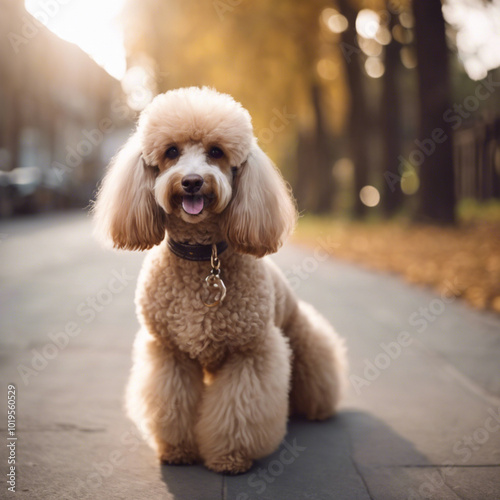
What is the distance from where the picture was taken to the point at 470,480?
7.64ft

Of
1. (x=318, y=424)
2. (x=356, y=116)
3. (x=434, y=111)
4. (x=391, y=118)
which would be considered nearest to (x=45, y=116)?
(x=356, y=116)

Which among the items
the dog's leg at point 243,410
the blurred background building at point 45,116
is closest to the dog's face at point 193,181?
the dog's leg at point 243,410

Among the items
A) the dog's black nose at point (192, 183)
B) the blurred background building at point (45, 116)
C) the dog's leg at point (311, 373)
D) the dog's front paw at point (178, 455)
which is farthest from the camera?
the blurred background building at point (45, 116)

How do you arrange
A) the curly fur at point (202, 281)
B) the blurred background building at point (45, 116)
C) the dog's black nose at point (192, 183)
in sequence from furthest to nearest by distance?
the blurred background building at point (45, 116)
the curly fur at point (202, 281)
the dog's black nose at point (192, 183)

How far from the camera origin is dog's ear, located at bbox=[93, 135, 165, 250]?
2424 mm

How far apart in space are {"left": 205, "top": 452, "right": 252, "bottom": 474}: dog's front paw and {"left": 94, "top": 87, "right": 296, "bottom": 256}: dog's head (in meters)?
0.91

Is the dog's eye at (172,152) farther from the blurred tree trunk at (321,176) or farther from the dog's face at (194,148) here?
the blurred tree trunk at (321,176)

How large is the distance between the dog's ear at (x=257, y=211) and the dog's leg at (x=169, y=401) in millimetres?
635

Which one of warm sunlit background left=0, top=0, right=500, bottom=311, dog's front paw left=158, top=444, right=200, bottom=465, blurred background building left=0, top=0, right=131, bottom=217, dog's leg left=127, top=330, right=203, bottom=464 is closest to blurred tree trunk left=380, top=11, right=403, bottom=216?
warm sunlit background left=0, top=0, right=500, bottom=311

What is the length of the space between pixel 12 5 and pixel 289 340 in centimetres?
1910

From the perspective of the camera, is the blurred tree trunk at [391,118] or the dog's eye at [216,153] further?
the blurred tree trunk at [391,118]

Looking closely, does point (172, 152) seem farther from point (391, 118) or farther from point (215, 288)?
point (391, 118)

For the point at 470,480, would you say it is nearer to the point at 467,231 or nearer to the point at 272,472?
the point at 272,472

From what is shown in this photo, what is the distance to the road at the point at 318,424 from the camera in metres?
2.28
